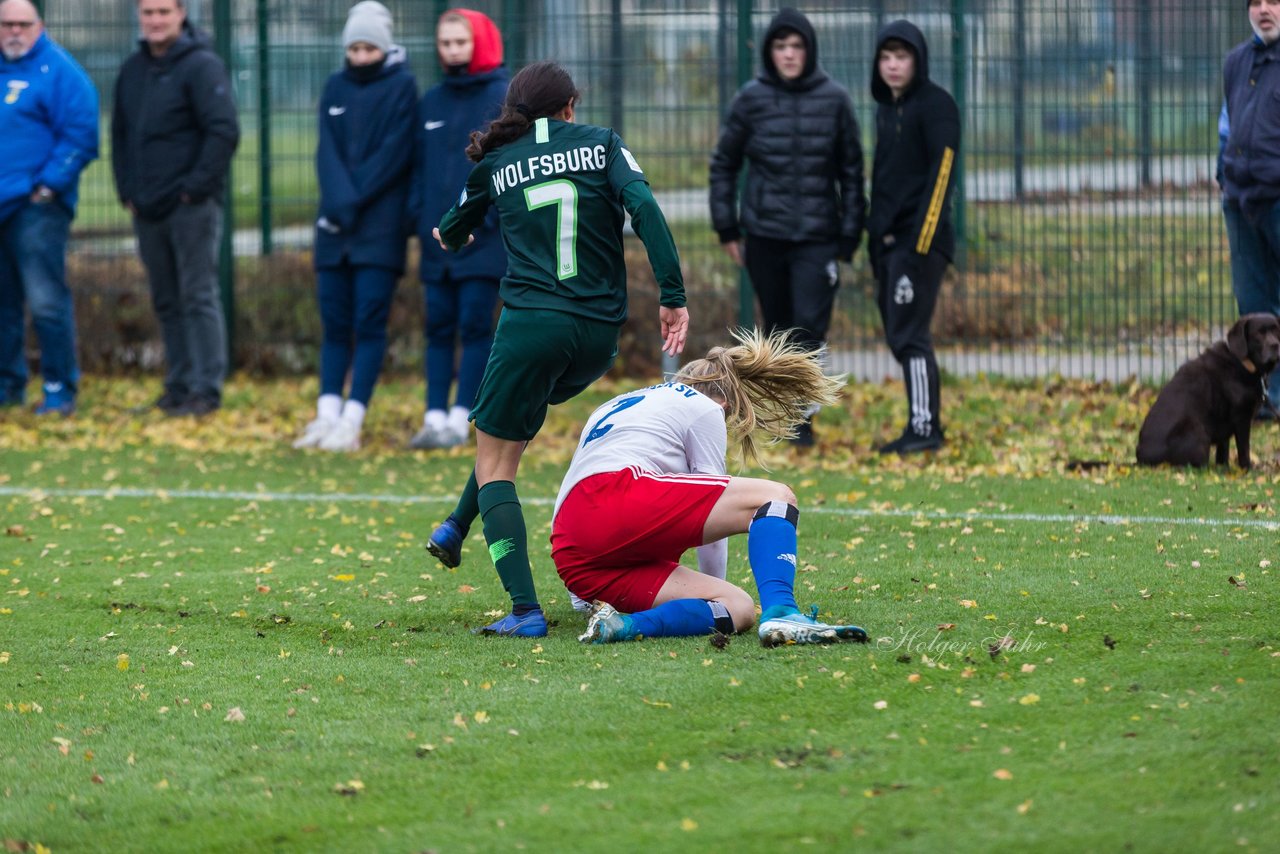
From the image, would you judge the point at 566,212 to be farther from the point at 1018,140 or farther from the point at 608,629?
the point at 1018,140

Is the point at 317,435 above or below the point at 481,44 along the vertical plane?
below

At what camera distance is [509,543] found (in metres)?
5.06

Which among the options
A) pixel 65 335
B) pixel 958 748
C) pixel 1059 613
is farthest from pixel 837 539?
pixel 65 335

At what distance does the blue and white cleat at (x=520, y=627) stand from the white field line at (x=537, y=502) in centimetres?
235

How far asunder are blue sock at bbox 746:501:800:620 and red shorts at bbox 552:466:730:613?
0.58 feet

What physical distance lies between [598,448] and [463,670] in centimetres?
83

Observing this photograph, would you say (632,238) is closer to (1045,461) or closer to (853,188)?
(853,188)

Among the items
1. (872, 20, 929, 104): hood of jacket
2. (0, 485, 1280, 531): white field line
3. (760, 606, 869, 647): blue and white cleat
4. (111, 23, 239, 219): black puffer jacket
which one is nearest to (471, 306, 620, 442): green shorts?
(760, 606, 869, 647): blue and white cleat

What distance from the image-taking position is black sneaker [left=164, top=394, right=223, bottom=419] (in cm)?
1040

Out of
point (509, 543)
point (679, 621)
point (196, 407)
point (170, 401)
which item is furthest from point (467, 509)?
point (170, 401)

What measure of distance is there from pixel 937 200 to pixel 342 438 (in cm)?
357

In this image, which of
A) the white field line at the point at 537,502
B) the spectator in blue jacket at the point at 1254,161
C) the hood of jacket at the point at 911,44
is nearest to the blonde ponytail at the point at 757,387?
the white field line at the point at 537,502

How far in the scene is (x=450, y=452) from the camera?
9.21 m

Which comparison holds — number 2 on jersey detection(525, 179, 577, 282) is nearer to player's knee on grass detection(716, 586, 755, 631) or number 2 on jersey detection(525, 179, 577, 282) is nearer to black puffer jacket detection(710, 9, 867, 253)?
player's knee on grass detection(716, 586, 755, 631)
